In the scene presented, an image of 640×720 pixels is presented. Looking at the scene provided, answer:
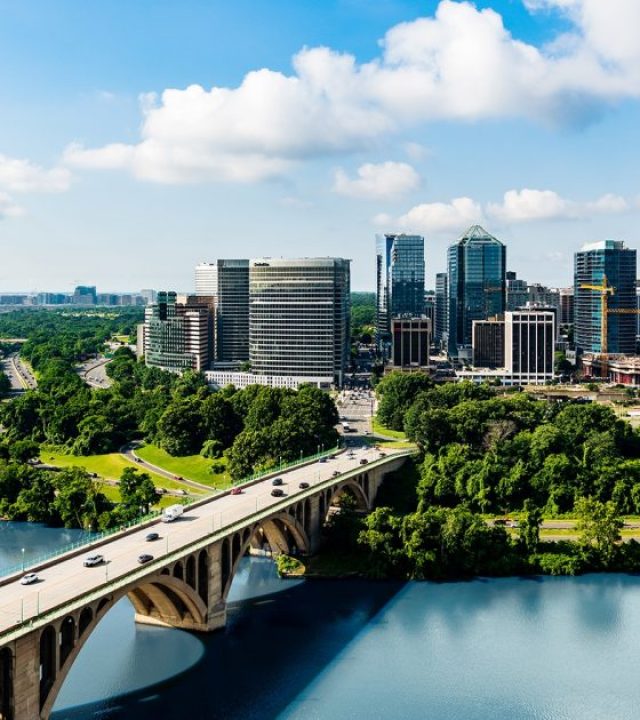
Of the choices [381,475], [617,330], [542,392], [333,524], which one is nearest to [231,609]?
[333,524]

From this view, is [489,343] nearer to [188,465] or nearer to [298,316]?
[298,316]

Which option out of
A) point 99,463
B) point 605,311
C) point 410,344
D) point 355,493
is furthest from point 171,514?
point 605,311

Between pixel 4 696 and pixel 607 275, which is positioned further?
pixel 607 275

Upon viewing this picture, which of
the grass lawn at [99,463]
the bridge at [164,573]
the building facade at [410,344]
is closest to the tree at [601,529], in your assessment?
the bridge at [164,573]

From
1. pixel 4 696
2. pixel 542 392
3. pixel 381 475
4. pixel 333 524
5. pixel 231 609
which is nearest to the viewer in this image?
pixel 4 696

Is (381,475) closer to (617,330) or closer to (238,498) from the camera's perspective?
(238,498)

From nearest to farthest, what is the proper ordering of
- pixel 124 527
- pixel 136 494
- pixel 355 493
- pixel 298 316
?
1. pixel 124 527
2. pixel 136 494
3. pixel 355 493
4. pixel 298 316

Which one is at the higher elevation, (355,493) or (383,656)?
(355,493)

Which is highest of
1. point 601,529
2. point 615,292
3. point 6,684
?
point 615,292
